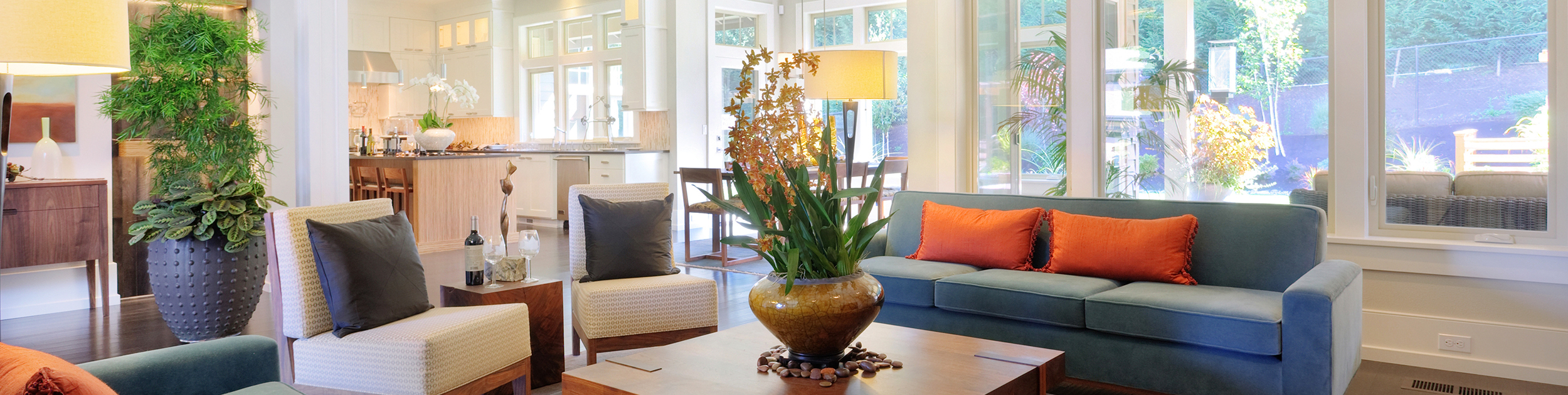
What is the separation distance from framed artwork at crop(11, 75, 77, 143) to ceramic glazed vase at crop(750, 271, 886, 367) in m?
4.46

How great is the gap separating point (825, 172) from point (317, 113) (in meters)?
3.47

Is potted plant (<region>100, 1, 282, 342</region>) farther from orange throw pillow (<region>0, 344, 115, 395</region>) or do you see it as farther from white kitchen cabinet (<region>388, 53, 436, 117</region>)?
white kitchen cabinet (<region>388, 53, 436, 117</region>)

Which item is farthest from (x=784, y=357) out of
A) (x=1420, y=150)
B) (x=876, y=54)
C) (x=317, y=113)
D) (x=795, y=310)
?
(x=317, y=113)

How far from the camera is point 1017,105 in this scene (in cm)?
485

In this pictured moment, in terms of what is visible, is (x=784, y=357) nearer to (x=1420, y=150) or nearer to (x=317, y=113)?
(x=1420, y=150)

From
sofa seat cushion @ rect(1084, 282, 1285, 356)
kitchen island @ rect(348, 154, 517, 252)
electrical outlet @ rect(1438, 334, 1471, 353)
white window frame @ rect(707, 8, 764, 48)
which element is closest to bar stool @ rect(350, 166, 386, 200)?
kitchen island @ rect(348, 154, 517, 252)

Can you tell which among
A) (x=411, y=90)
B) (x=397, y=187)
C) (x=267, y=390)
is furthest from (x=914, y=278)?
(x=411, y=90)

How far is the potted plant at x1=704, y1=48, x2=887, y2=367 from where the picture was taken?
80.0 inches

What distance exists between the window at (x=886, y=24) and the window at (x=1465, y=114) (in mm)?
5681

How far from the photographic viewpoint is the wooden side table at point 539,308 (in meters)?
3.17

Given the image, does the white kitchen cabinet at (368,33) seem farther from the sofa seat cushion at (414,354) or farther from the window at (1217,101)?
the window at (1217,101)

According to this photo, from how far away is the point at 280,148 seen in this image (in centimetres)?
489

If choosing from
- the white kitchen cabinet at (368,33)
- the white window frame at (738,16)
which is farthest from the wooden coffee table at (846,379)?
the white kitchen cabinet at (368,33)

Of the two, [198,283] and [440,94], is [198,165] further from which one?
[440,94]
